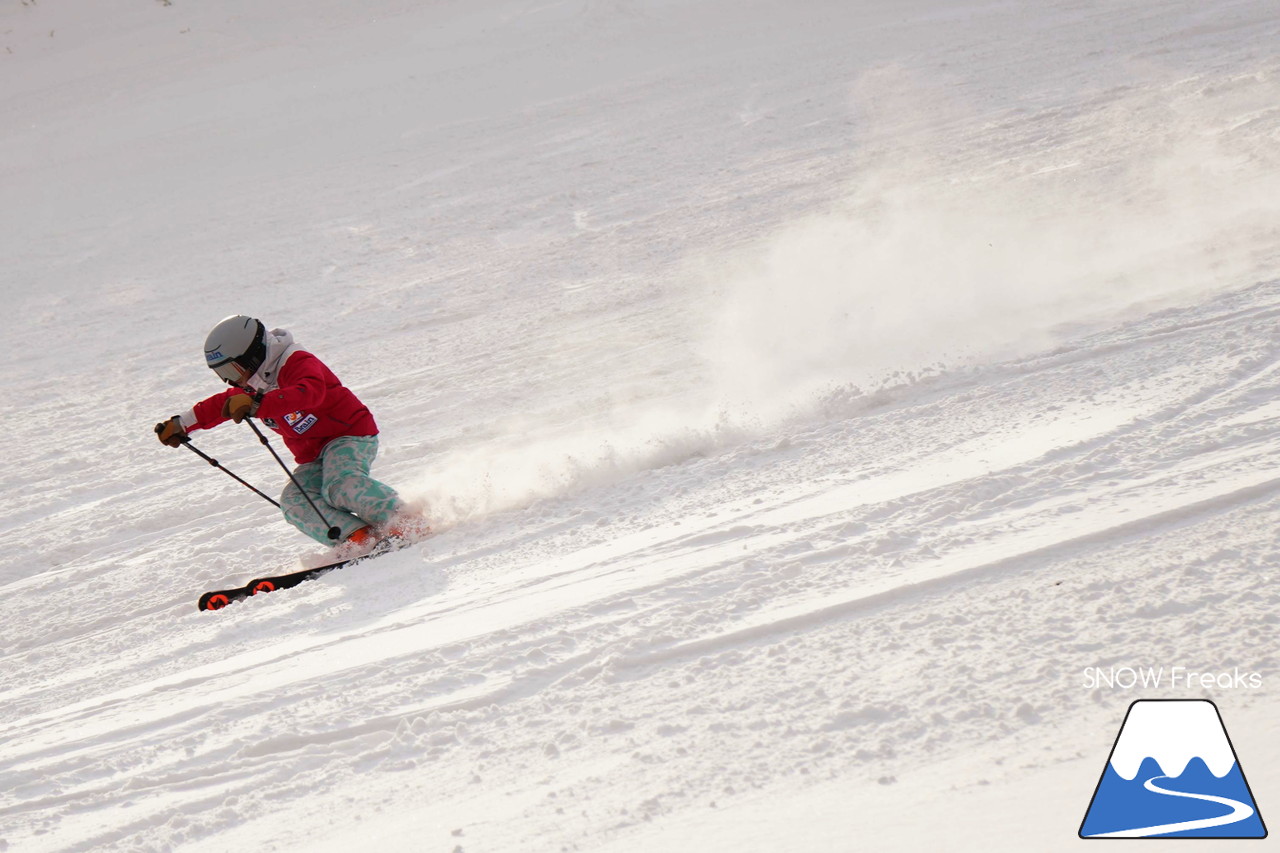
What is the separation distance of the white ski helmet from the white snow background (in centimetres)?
112

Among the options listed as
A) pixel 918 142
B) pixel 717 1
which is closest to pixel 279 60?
pixel 717 1

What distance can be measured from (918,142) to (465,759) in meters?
9.90

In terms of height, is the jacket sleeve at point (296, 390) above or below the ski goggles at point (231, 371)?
below

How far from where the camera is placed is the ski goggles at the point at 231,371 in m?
5.44

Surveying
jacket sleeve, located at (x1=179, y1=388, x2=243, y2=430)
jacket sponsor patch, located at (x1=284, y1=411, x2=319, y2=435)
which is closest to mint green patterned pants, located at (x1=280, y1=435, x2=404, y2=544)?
jacket sponsor patch, located at (x1=284, y1=411, x2=319, y2=435)

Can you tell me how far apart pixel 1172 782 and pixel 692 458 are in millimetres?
3251

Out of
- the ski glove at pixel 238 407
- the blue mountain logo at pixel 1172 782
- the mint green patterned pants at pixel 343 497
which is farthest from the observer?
the mint green patterned pants at pixel 343 497

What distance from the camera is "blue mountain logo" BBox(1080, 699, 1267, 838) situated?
2.77 m

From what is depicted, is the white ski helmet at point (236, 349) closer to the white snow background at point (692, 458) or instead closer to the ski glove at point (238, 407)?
the ski glove at point (238, 407)

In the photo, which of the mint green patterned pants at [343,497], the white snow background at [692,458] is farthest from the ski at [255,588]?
the mint green patterned pants at [343,497]

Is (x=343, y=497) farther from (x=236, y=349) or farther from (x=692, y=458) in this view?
(x=692, y=458)

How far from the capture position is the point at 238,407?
5105mm

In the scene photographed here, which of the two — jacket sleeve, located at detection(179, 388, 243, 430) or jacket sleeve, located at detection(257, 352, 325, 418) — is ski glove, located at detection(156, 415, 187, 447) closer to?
jacket sleeve, located at detection(179, 388, 243, 430)

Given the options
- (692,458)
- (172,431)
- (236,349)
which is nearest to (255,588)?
(172,431)
